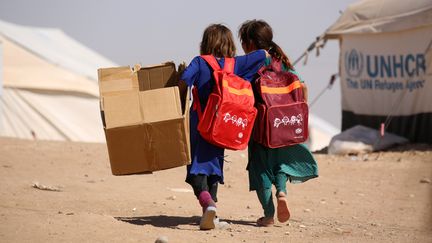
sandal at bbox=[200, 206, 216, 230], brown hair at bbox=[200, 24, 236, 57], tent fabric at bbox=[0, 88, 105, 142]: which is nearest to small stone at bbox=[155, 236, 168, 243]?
sandal at bbox=[200, 206, 216, 230]

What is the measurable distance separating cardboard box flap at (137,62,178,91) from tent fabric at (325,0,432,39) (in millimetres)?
7276

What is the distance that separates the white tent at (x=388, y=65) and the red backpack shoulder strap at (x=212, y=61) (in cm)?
728

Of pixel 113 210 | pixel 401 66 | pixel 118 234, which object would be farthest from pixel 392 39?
pixel 118 234

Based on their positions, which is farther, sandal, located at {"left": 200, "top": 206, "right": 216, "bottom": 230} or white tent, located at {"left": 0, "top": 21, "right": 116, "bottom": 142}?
white tent, located at {"left": 0, "top": 21, "right": 116, "bottom": 142}

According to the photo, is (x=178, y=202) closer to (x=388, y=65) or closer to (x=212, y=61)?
(x=212, y=61)

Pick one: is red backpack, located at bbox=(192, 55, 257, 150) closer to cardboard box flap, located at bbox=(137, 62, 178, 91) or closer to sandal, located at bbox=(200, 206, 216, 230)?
cardboard box flap, located at bbox=(137, 62, 178, 91)

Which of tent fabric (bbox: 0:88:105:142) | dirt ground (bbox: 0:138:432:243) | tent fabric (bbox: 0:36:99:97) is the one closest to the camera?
dirt ground (bbox: 0:138:432:243)

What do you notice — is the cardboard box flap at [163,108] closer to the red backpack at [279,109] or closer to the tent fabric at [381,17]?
the red backpack at [279,109]

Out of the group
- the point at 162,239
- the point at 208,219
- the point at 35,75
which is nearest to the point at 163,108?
the point at 208,219

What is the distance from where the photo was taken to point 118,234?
5098 mm

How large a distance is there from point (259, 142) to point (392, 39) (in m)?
7.90

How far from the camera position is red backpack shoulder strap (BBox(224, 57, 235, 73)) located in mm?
5602

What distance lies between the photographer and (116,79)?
571 cm

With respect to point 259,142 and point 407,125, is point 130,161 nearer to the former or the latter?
point 259,142
